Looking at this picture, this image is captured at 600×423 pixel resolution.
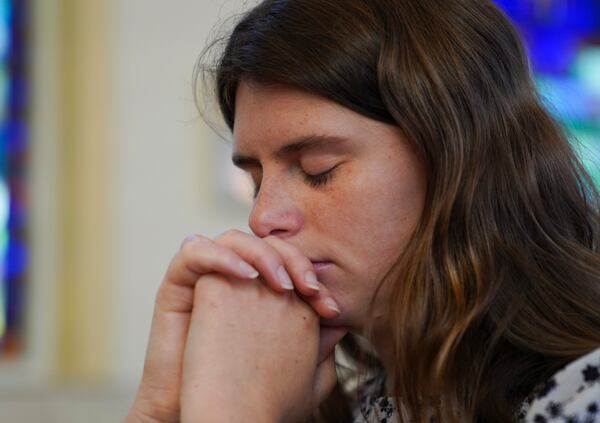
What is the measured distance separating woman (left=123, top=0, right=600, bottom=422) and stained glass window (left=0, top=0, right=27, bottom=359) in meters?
2.40

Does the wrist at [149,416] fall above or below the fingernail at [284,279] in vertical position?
below

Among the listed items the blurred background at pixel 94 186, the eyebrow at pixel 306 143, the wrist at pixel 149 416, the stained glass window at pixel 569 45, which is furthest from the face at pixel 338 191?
the stained glass window at pixel 569 45

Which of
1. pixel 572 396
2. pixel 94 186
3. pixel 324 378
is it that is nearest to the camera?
pixel 572 396

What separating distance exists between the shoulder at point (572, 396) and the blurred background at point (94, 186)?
2385mm

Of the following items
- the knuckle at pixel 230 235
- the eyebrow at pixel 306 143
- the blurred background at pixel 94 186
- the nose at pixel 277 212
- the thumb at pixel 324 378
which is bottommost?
the blurred background at pixel 94 186

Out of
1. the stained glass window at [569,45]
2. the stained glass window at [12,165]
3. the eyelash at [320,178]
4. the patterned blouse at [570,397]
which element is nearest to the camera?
the patterned blouse at [570,397]

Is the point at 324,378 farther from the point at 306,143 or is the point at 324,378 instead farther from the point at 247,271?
the point at 306,143

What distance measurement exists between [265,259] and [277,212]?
0.08 meters

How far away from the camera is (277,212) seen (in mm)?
1241

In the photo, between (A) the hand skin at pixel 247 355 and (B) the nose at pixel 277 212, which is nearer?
(A) the hand skin at pixel 247 355

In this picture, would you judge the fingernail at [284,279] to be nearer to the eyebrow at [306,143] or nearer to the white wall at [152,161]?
the eyebrow at [306,143]

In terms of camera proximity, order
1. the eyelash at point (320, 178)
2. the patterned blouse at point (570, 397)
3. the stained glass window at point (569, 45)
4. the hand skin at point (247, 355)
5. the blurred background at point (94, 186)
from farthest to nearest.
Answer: the stained glass window at point (569, 45) < the blurred background at point (94, 186) < the eyelash at point (320, 178) < the hand skin at point (247, 355) < the patterned blouse at point (570, 397)

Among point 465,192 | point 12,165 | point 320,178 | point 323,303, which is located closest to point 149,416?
point 323,303

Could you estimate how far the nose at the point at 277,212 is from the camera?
124cm
